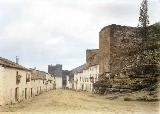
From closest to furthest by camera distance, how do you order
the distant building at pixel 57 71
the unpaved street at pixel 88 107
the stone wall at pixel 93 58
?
1. the unpaved street at pixel 88 107
2. the stone wall at pixel 93 58
3. the distant building at pixel 57 71

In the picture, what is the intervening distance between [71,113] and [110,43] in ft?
78.0

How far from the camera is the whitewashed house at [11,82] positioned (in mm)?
28344

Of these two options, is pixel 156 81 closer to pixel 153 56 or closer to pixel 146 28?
pixel 153 56

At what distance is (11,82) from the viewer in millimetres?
31344

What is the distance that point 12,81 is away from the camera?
104 ft

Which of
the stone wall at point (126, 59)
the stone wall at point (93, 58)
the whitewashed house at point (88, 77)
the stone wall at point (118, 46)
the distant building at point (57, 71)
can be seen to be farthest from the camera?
the distant building at point (57, 71)

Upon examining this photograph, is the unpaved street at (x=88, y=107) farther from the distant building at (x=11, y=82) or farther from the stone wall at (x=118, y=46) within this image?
the stone wall at (x=118, y=46)

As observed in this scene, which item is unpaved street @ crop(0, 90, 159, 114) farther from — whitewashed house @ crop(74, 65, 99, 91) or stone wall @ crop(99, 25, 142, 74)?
whitewashed house @ crop(74, 65, 99, 91)

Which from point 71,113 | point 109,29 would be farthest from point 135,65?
point 71,113

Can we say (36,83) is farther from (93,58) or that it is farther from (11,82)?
(11,82)

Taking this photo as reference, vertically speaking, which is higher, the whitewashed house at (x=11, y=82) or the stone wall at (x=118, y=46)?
the stone wall at (x=118, y=46)

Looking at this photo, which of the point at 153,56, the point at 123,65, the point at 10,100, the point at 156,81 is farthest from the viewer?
the point at 123,65

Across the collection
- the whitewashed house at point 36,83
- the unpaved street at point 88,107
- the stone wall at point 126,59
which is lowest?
the unpaved street at point 88,107

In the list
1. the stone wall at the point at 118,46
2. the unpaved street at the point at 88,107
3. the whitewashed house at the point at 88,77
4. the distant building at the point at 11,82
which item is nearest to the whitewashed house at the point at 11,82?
the distant building at the point at 11,82
